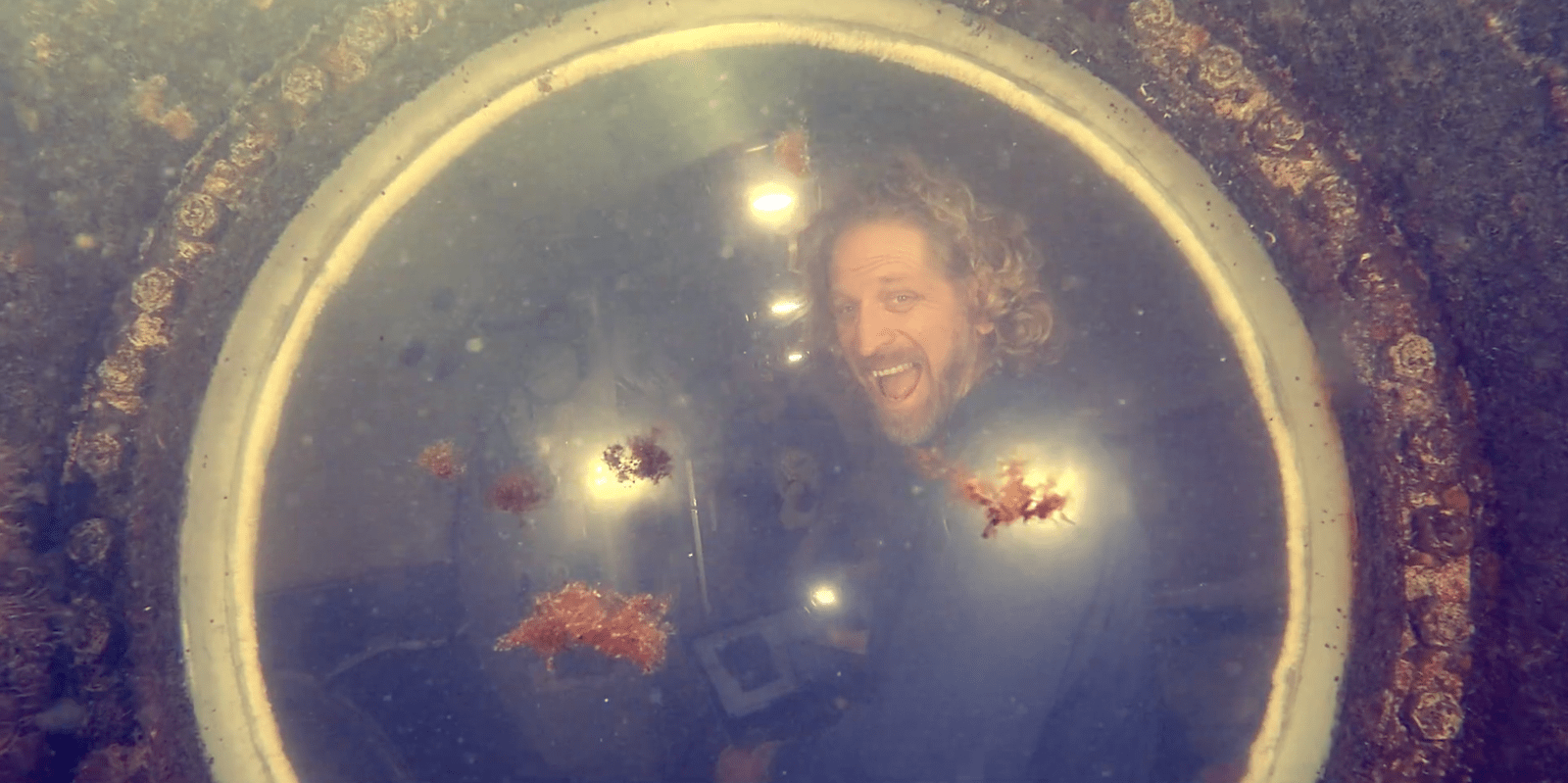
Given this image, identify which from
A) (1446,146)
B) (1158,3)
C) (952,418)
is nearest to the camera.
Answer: (1446,146)

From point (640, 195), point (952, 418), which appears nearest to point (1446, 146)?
point (952, 418)

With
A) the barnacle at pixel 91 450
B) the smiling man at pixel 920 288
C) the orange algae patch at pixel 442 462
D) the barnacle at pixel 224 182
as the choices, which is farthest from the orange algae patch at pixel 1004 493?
the barnacle at pixel 91 450

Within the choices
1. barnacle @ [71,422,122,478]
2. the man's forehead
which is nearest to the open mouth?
the man's forehead

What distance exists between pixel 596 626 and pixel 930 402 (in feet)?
6.61

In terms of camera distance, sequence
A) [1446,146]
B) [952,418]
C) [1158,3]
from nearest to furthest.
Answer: [1446,146]
[1158,3]
[952,418]

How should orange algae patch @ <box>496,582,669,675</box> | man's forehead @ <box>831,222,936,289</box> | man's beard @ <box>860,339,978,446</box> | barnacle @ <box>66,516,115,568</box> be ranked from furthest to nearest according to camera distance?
man's forehead @ <box>831,222,936,289</box>, man's beard @ <box>860,339,978,446</box>, orange algae patch @ <box>496,582,669,675</box>, barnacle @ <box>66,516,115,568</box>

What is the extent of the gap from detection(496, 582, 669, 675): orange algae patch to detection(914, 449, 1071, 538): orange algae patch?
1.56 meters

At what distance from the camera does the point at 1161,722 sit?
351 centimetres

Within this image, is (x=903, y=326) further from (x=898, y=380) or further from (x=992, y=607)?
(x=992, y=607)

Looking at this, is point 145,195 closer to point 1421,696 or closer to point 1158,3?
point 1158,3

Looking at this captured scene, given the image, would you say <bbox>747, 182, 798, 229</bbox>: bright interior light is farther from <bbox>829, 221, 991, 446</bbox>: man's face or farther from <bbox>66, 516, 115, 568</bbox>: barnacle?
<bbox>66, 516, 115, 568</bbox>: barnacle

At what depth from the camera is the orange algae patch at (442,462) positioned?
3.53m

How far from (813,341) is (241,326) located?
9.39ft

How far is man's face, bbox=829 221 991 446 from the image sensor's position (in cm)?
365
